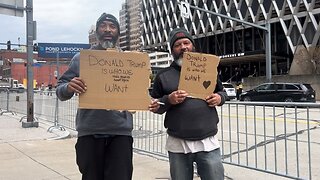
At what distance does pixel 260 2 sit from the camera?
4928cm

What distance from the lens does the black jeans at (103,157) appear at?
10.6 ft

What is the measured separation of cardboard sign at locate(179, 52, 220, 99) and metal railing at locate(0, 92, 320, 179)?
6.29ft

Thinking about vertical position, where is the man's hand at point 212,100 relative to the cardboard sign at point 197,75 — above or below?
below

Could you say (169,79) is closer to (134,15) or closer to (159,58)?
(134,15)

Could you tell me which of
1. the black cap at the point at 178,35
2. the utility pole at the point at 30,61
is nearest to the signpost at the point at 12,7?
the utility pole at the point at 30,61

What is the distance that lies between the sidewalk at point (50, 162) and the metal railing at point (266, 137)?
0.81 feet

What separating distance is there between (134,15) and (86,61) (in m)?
96.7

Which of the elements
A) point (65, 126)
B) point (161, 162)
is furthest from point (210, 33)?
point (161, 162)

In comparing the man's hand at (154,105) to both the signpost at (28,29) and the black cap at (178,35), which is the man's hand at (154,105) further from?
the signpost at (28,29)

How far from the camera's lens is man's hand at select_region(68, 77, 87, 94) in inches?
122

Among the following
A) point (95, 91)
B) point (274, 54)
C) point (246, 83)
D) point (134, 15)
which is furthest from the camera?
point (134, 15)

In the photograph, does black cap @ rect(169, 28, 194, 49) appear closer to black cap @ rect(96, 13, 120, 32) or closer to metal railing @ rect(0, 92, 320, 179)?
black cap @ rect(96, 13, 120, 32)

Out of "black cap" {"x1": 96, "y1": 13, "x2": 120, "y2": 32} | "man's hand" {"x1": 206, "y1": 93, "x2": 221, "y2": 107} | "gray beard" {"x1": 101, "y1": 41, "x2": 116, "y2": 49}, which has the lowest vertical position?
"man's hand" {"x1": 206, "y1": 93, "x2": 221, "y2": 107}

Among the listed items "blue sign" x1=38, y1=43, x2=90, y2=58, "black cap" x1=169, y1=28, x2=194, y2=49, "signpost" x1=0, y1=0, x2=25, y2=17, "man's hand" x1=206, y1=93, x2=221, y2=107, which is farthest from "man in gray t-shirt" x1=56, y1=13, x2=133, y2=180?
"blue sign" x1=38, y1=43, x2=90, y2=58
